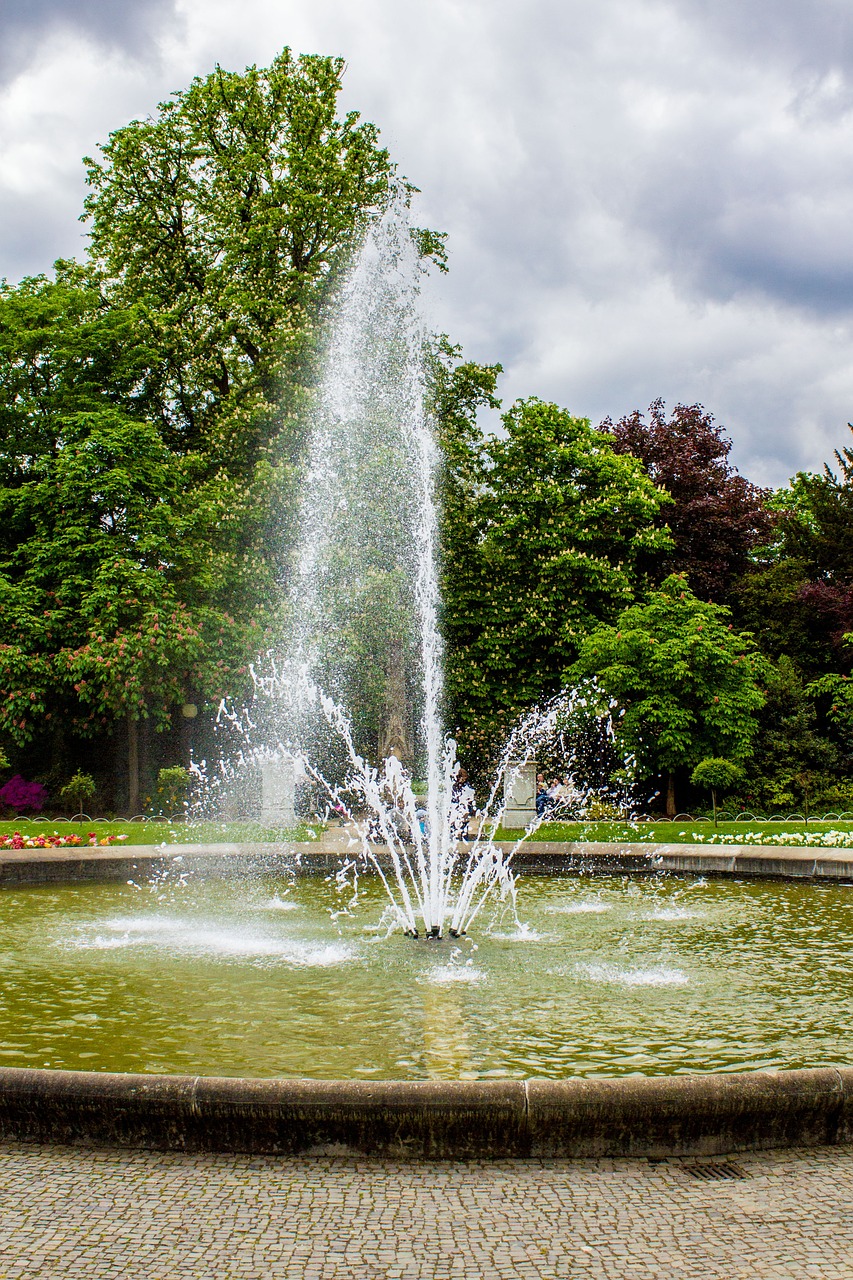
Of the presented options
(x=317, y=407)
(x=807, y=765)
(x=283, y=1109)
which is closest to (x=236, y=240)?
(x=317, y=407)

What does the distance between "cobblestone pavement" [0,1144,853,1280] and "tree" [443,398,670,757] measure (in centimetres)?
2102

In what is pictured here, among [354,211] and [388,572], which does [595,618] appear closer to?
[388,572]

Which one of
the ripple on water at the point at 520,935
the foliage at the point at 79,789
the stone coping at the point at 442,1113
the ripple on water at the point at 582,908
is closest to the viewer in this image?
the stone coping at the point at 442,1113

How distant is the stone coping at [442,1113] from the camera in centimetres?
501

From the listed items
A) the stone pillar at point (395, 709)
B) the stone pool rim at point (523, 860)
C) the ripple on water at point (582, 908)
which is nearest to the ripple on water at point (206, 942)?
the ripple on water at point (582, 908)

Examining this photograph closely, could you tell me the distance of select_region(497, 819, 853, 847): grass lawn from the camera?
16.2 m

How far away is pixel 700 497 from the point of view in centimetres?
3519

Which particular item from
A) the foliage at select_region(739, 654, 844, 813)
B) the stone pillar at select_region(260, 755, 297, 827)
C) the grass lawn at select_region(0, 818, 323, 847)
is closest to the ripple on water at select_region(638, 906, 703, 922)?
the grass lawn at select_region(0, 818, 323, 847)

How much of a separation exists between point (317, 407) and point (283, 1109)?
22.3 m

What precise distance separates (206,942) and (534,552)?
19.0 metres

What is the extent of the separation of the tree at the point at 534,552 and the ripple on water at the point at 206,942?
1579 cm

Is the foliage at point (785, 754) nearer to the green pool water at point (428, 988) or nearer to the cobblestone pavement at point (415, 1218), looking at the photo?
the green pool water at point (428, 988)

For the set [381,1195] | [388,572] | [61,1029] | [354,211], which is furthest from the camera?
[354,211]

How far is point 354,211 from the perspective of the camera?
1123 inches
